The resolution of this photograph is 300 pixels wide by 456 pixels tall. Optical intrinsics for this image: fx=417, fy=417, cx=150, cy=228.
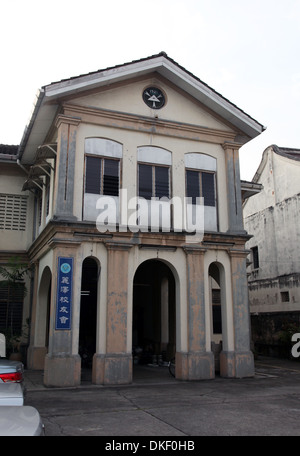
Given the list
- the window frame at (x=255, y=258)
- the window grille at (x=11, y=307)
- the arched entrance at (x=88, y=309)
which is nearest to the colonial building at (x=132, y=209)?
the window grille at (x=11, y=307)

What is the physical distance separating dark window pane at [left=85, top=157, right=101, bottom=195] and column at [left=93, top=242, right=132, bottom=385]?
180 cm

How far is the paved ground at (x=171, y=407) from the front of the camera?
22.8 ft

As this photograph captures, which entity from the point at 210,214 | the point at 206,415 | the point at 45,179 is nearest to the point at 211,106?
the point at 210,214

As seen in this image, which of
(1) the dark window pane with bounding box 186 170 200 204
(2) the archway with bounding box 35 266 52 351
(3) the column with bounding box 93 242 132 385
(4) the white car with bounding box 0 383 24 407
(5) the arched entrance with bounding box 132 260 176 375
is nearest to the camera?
(4) the white car with bounding box 0 383 24 407

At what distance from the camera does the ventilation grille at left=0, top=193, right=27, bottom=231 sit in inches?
671

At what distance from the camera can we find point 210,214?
46.1 ft

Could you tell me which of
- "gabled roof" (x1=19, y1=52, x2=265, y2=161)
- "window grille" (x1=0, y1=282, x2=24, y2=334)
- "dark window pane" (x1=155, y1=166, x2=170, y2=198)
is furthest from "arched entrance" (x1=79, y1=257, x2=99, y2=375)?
"gabled roof" (x1=19, y1=52, x2=265, y2=161)

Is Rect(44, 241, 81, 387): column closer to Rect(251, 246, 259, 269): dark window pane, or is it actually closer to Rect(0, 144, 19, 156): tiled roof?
Rect(0, 144, 19, 156): tiled roof

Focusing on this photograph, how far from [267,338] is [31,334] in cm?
1238

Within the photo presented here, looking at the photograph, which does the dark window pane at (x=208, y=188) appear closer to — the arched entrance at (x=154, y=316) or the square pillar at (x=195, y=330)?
the square pillar at (x=195, y=330)

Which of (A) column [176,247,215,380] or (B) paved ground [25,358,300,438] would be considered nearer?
(B) paved ground [25,358,300,438]

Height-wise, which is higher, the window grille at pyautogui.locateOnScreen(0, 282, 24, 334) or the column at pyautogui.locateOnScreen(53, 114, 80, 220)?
the column at pyautogui.locateOnScreen(53, 114, 80, 220)

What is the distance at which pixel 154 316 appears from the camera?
1823 cm

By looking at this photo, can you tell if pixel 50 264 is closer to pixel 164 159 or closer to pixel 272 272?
pixel 164 159
